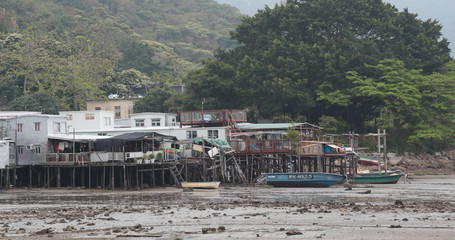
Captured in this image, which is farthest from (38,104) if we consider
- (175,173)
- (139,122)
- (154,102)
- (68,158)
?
(175,173)

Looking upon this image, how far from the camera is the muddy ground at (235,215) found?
29.2 metres

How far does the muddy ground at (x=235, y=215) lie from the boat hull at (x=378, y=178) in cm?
863

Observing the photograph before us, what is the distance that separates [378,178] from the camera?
65062mm

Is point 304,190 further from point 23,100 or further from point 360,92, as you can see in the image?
point 23,100

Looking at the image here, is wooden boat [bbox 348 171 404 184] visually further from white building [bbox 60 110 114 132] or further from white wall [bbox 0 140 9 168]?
white building [bbox 60 110 114 132]

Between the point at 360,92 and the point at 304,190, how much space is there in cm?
3069

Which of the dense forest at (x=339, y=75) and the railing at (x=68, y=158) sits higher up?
the dense forest at (x=339, y=75)

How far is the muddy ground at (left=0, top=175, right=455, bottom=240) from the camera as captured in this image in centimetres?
2923

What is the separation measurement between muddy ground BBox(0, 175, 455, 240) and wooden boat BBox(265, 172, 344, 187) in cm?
344

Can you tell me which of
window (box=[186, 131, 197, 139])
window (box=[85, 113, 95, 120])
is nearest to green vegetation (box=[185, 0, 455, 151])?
window (box=[186, 131, 197, 139])

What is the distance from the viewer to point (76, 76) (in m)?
114

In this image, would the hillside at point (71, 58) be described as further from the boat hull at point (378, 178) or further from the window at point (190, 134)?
the boat hull at point (378, 178)

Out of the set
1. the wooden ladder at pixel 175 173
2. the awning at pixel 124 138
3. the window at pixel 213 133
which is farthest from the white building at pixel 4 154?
the window at pixel 213 133

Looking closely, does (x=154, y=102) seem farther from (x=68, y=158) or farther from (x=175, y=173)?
(x=175, y=173)
